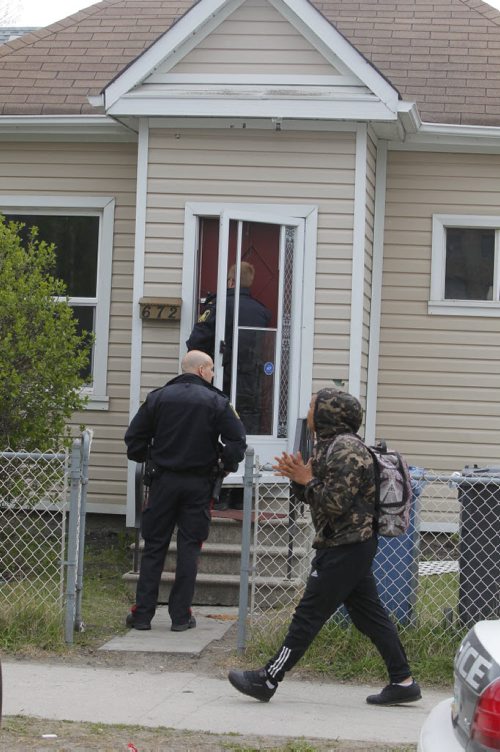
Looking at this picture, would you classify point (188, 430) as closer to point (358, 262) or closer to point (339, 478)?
point (339, 478)

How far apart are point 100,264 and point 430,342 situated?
10.7ft

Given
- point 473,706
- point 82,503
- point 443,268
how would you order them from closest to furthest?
point 473,706 → point 82,503 → point 443,268

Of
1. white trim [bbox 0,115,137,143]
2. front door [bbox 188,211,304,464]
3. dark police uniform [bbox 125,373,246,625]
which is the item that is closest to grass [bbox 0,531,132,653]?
dark police uniform [bbox 125,373,246,625]

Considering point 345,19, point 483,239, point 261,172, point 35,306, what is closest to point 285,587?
point 35,306

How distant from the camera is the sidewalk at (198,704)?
588 cm

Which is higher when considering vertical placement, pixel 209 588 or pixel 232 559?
pixel 232 559

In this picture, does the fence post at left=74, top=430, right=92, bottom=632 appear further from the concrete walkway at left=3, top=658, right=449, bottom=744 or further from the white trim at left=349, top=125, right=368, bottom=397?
the white trim at left=349, top=125, right=368, bottom=397

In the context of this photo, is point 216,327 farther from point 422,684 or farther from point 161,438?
point 422,684

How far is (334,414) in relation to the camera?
20.1 feet

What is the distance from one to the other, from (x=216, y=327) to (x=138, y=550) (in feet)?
6.58

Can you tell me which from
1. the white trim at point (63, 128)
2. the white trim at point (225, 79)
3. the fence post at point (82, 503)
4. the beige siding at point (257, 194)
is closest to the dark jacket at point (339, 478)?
the fence post at point (82, 503)

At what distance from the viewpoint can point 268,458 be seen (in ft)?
32.9

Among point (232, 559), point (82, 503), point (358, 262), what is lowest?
point (232, 559)

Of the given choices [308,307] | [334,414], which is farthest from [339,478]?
[308,307]
